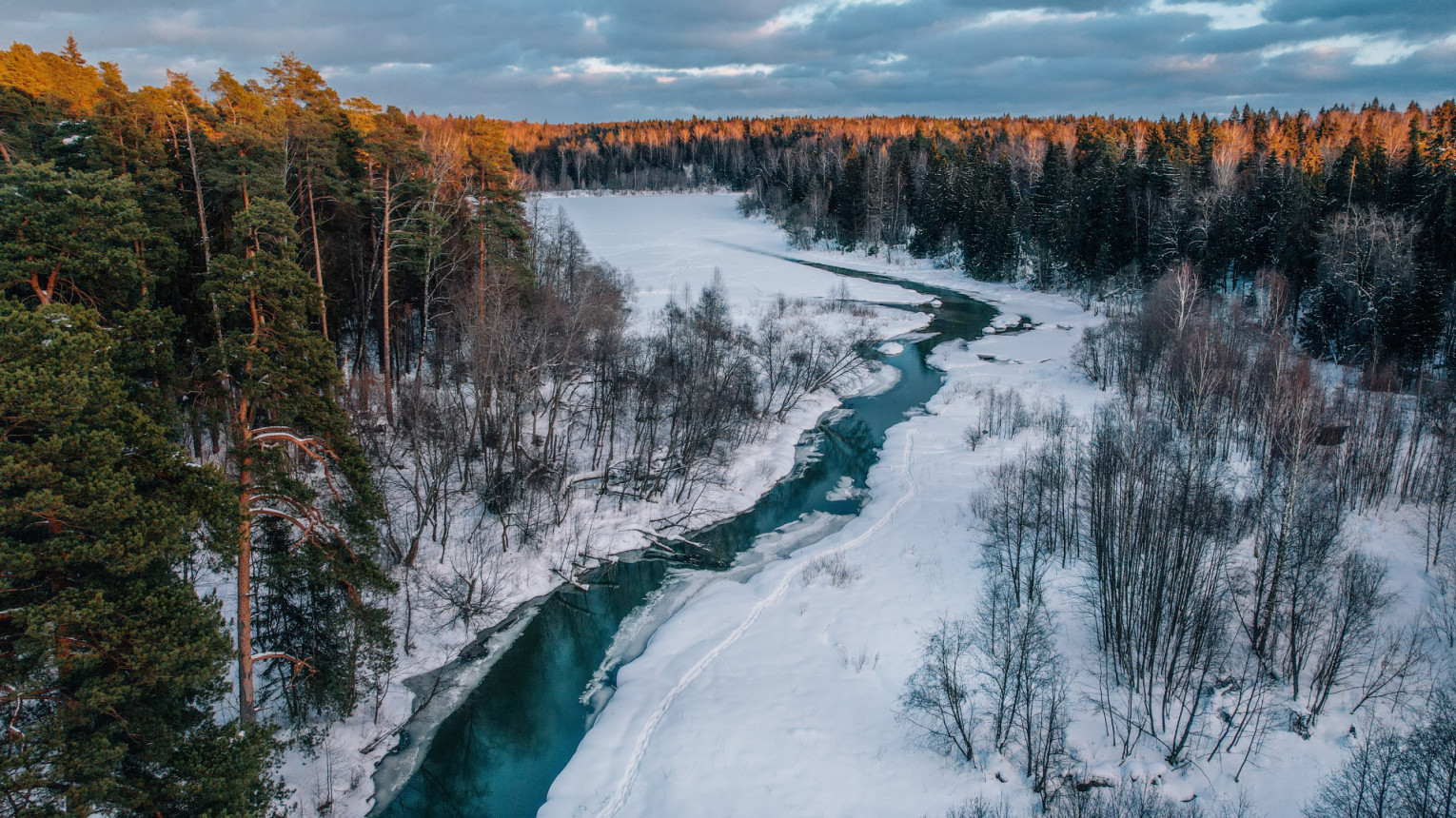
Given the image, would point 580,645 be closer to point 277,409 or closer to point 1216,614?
point 277,409

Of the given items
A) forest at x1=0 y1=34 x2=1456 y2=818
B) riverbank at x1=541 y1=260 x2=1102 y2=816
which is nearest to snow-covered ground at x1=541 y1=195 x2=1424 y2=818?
riverbank at x1=541 y1=260 x2=1102 y2=816

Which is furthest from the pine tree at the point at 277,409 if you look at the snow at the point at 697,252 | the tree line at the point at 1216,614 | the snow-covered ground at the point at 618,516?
the snow at the point at 697,252

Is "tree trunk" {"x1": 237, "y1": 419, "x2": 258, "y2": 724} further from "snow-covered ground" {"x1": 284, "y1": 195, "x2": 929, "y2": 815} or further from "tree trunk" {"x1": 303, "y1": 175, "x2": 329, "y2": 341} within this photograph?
"tree trunk" {"x1": 303, "y1": 175, "x2": 329, "y2": 341}

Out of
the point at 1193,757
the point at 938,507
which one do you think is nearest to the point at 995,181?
the point at 938,507

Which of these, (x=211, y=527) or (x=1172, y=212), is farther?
(x=1172, y=212)

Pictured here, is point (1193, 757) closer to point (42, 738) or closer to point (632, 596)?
point (632, 596)

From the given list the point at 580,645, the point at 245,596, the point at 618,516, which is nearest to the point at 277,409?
the point at 245,596
